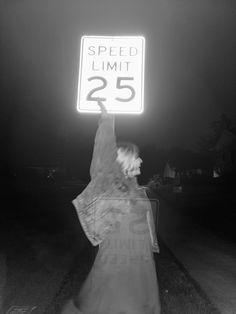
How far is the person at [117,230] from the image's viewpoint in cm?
239

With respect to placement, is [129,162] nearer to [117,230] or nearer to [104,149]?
[104,149]

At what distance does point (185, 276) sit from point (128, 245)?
4038 millimetres

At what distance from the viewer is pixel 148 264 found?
253 cm

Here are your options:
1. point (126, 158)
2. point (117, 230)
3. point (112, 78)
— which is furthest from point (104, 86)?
point (117, 230)

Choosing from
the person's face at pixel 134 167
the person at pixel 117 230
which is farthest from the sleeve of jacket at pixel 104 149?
the person's face at pixel 134 167

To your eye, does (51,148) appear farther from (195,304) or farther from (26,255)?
(195,304)

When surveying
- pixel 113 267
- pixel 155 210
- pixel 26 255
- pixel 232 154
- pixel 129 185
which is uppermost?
pixel 232 154

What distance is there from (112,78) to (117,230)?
3.72 feet

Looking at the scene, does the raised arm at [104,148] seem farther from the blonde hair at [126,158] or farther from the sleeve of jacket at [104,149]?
the blonde hair at [126,158]

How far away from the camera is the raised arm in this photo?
239 cm

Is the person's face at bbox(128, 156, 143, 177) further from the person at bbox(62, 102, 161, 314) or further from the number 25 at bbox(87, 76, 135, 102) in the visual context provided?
the number 25 at bbox(87, 76, 135, 102)

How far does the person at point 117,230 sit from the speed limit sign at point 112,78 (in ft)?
0.33

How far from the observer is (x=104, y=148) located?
7.84ft

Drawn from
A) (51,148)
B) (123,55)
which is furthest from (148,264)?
(51,148)
